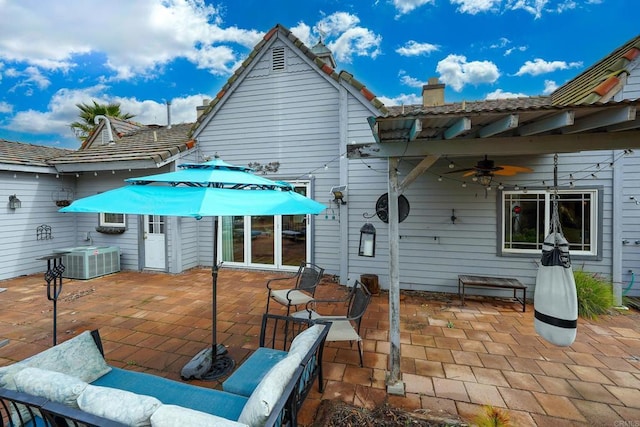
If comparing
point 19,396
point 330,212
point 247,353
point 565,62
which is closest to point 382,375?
point 247,353

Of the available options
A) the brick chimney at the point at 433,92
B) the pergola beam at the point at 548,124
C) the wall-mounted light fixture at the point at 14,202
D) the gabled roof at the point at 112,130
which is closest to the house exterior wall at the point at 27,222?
the wall-mounted light fixture at the point at 14,202

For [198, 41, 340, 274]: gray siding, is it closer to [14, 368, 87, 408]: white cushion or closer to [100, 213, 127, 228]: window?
[100, 213, 127, 228]: window

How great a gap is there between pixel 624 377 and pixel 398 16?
9.30 meters

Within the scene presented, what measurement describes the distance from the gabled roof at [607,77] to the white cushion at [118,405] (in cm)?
622

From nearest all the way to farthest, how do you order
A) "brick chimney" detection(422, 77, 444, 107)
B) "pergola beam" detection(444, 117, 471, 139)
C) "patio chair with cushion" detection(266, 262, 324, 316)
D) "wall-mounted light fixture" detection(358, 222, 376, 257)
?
1. "pergola beam" detection(444, 117, 471, 139)
2. "patio chair with cushion" detection(266, 262, 324, 316)
3. "wall-mounted light fixture" detection(358, 222, 376, 257)
4. "brick chimney" detection(422, 77, 444, 107)

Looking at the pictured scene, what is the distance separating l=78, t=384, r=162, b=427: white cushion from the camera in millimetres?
1281

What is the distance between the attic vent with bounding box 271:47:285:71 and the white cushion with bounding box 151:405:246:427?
6.82 m

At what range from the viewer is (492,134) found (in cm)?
249

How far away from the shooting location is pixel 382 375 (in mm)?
2832

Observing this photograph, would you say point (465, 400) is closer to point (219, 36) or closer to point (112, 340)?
point (112, 340)

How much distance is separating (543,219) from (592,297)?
4.74ft

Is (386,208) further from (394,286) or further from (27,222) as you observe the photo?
(27,222)

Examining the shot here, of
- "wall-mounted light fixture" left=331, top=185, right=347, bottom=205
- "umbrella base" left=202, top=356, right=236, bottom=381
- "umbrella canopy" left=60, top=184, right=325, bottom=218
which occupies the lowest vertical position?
"umbrella base" left=202, top=356, right=236, bottom=381

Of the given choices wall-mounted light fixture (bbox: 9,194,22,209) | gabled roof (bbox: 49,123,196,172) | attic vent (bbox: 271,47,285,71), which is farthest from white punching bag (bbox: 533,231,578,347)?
wall-mounted light fixture (bbox: 9,194,22,209)
